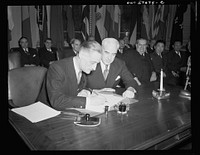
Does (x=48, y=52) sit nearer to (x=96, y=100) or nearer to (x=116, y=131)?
(x=96, y=100)

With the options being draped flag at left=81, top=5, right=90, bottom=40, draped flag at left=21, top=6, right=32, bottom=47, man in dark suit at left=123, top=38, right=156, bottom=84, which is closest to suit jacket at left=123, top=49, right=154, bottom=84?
man in dark suit at left=123, top=38, right=156, bottom=84

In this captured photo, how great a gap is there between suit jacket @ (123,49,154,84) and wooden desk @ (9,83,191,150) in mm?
388

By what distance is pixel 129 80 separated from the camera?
1953 millimetres

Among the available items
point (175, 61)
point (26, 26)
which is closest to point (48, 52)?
point (26, 26)

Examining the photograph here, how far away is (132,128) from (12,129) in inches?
28.5

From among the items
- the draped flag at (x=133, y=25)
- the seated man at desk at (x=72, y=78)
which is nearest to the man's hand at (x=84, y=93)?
the seated man at desk at (x=72, y=78)

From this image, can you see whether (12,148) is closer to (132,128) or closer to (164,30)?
(132,128)

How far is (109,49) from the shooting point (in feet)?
5.82

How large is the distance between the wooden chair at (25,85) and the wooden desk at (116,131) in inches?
17.1

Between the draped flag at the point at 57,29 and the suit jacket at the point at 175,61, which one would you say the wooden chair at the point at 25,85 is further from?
the suit jacket at the point at 175,61

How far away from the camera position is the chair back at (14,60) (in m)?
1.63

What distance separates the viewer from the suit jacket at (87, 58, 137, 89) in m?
1.89

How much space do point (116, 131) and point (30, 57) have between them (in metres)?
0.94
